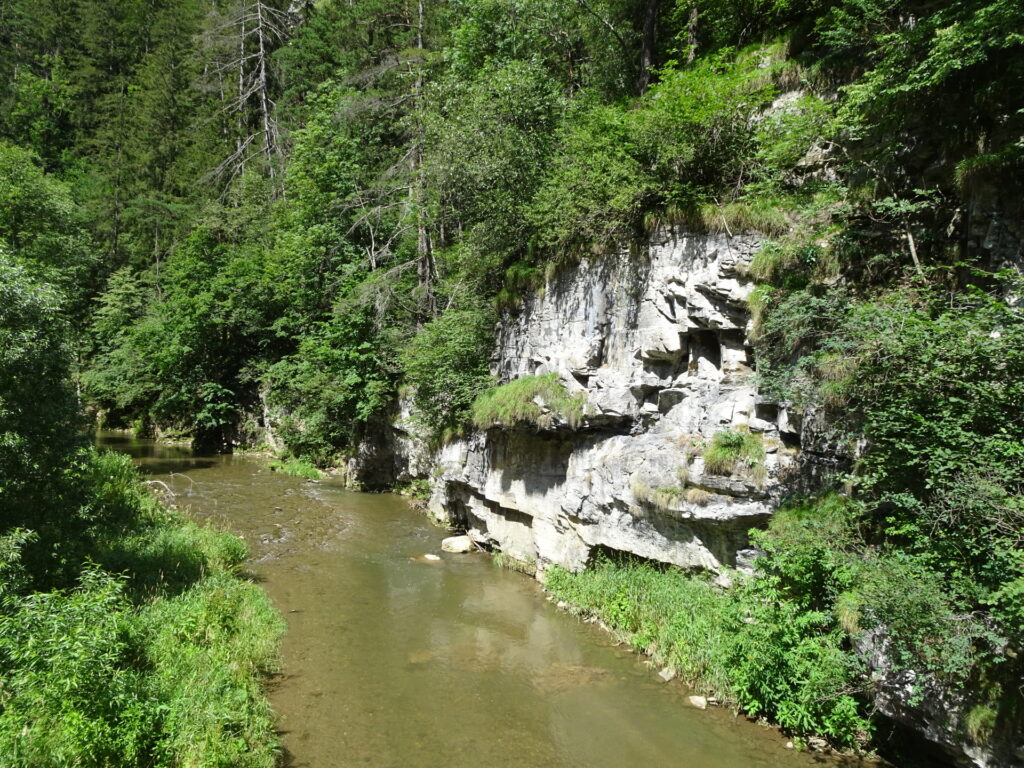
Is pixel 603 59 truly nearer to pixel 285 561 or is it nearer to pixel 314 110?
pixel 285 561

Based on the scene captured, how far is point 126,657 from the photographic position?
23.7 feet

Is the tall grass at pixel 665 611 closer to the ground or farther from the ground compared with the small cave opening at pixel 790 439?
closer to the ground

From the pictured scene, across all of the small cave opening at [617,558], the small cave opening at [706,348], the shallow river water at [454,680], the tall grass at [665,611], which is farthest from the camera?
the small cave opening at [617,558]

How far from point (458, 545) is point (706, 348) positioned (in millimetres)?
8244

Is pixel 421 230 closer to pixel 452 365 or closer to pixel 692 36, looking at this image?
pixel 452 365

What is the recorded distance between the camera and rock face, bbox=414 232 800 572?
9.38 meters

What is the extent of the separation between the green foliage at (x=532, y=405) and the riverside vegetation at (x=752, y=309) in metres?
0.10

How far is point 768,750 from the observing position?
6969 millimetres

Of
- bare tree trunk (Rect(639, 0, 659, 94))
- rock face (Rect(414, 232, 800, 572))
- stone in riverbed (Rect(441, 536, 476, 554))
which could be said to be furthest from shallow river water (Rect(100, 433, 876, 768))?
bare tree trunk (Rect(639, 0, 659, 94))

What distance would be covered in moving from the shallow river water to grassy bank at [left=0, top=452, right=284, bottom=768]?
71cm

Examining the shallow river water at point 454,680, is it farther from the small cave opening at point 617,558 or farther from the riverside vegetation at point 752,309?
the small cave opening at point 617,558

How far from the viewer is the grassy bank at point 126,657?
209 inches

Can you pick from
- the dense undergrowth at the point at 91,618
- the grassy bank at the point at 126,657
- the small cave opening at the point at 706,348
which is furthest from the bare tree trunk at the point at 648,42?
the grassy bank at the point at 126,657

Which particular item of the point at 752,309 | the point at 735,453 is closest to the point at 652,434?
the point at 735,453
